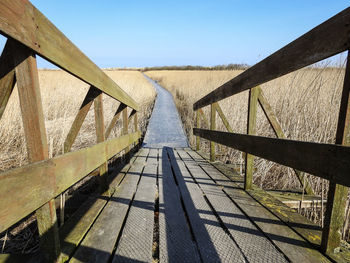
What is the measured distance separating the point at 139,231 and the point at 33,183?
757 millimetres

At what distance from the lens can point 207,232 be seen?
1216mm

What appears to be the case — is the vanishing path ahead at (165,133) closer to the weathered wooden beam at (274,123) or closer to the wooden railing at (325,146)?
the weathered wooden beam at (274,123)

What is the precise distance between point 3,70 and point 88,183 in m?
2.03

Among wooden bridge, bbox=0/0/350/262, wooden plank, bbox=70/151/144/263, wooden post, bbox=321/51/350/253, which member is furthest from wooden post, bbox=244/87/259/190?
wooden plank, bbox=70/151/144/263

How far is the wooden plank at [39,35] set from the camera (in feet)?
2.04

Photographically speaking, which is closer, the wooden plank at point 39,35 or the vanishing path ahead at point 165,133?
the wooden plank at point 39,35

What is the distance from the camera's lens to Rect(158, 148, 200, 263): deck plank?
102 cm

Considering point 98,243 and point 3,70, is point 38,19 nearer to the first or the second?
point 3,70

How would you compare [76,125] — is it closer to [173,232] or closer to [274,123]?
[173,232]

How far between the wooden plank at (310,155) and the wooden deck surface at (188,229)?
1.51 ft

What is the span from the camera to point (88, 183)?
2.51 metres

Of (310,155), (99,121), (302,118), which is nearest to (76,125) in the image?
(99,121)

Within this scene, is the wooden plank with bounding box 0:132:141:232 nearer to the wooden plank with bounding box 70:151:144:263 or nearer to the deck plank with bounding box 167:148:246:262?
the wooden plank with bounding box 70:151:144:263

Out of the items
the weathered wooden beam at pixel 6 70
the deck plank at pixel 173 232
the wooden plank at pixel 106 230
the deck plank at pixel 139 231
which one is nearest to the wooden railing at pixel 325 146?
the deck plank at pixel 173 232
